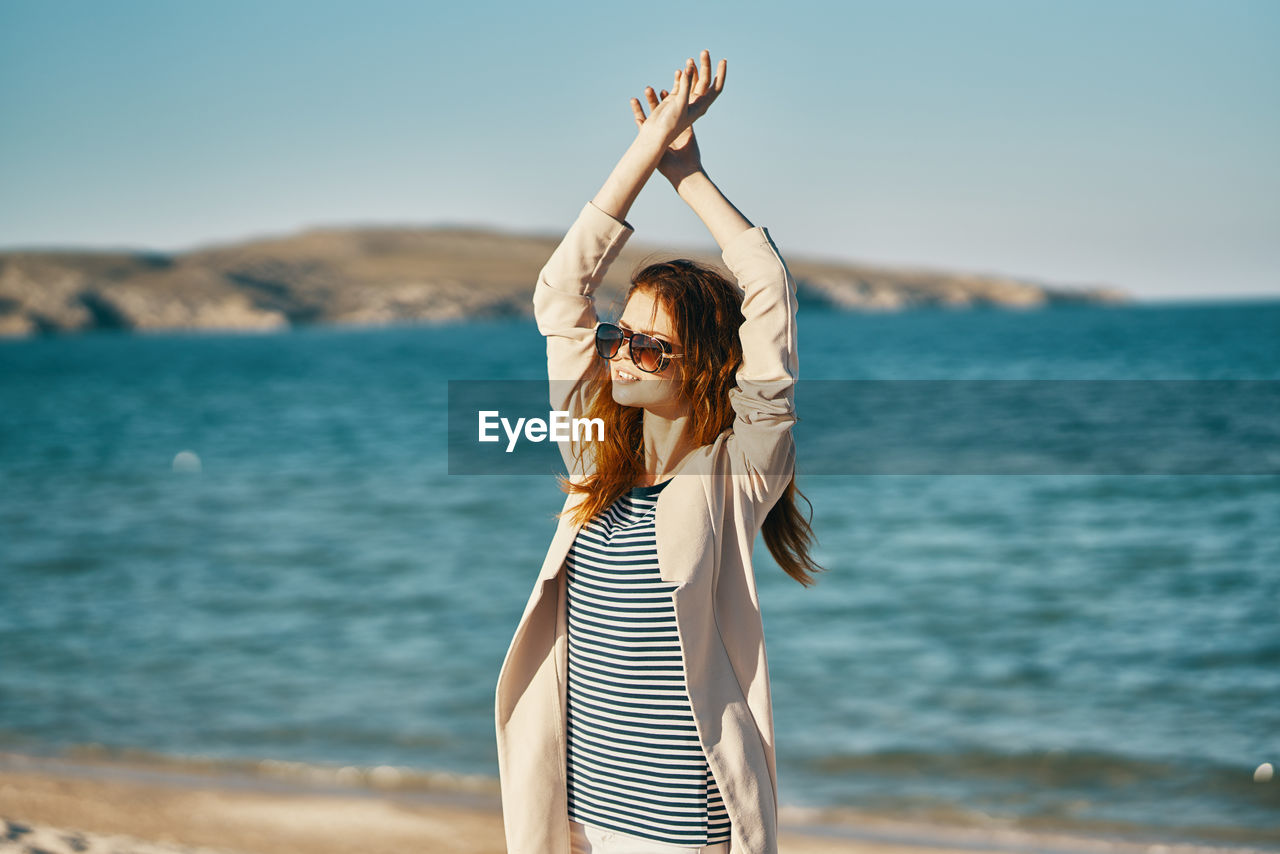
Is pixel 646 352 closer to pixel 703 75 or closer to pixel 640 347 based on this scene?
pixel 640 347

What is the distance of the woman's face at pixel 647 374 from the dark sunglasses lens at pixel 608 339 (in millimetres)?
16

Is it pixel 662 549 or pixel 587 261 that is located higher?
pixel 587 261

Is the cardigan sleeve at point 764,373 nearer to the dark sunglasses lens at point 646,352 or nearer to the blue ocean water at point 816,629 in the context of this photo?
the dark sunglasses lens at point 646,352

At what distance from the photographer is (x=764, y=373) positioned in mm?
2061

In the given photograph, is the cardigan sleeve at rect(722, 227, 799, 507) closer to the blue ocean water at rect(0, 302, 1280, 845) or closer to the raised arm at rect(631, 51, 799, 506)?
the raised arm at rect(631, 51, 799, 506)

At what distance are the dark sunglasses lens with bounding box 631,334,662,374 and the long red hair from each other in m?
0.06

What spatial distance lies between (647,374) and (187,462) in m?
22.3

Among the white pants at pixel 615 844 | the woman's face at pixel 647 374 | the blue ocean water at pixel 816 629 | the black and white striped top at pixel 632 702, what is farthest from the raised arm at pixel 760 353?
the blue ocean water at pixel 816 629

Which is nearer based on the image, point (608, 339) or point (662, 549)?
point (662, 549)

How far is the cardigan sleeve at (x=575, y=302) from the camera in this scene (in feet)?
7.43

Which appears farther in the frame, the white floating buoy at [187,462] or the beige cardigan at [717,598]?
the white floating buoy at [187,462]

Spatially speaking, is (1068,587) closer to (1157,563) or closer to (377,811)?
(1157,563)

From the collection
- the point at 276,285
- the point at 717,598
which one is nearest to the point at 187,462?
the point at 717,598

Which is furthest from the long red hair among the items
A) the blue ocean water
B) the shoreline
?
the blue ocean water
